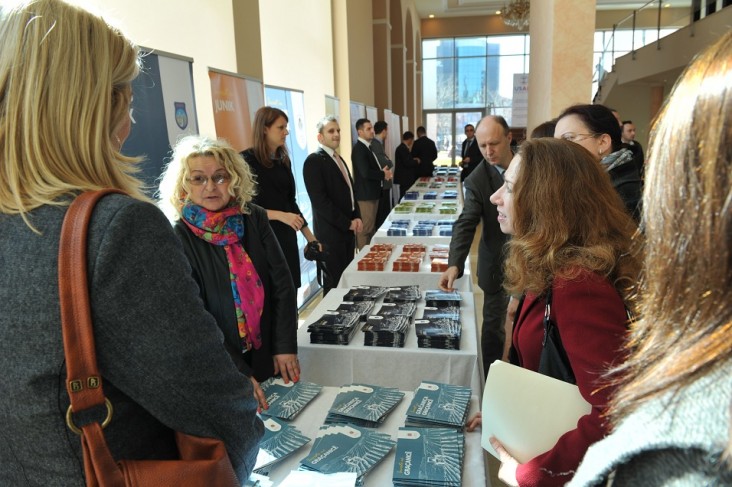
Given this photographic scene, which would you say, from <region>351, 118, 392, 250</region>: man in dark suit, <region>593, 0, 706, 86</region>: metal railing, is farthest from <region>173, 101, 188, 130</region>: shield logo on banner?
<region>593, 0, 706, 86</region>: metal railing

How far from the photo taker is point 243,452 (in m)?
0.81

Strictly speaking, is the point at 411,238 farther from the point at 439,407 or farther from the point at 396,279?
the point at 439,407

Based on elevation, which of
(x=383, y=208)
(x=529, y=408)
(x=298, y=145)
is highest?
(x=298, y=145)

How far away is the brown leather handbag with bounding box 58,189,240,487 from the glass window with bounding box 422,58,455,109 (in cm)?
1942

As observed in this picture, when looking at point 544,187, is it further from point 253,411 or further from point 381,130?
point 381,130

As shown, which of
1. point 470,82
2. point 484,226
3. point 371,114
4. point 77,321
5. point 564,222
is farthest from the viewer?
point 470,82

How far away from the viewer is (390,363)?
200 centimetres

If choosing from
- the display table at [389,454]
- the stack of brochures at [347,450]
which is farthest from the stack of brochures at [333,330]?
the stack of brochures at [347,450]

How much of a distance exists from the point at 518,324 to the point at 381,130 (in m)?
6.40

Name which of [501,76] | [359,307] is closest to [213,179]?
[359,307]

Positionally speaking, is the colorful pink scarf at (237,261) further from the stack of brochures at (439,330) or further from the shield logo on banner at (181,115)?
the shield logo on banner at (181,115)

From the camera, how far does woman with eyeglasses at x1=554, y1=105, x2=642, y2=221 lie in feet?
7.11

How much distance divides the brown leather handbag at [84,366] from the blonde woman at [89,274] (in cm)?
1

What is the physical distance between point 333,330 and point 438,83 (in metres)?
18.4
